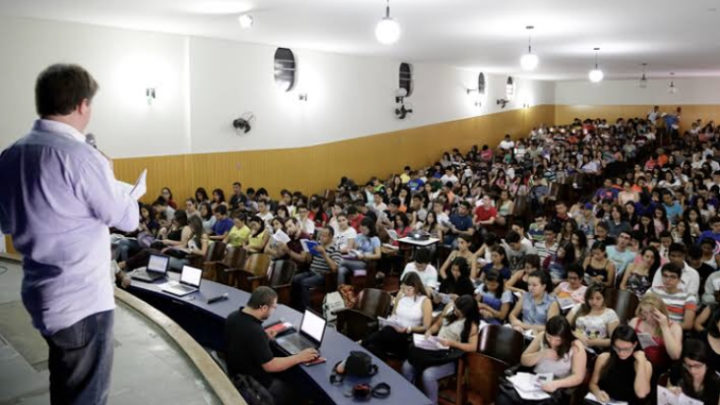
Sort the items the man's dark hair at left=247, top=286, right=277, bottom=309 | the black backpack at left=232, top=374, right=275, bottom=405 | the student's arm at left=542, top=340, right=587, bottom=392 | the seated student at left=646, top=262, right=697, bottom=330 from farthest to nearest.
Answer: the seated student at left=646, top=262, right=697, bottom=330
the man's dark hair at left=247, top=286, right=277, bottom=309
the student's arm at left=542, top=340, right=587, bottom=392
the black backpack at left=232, top=374, right=275, bottom=405

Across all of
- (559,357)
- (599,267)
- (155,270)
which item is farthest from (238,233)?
(559,357)

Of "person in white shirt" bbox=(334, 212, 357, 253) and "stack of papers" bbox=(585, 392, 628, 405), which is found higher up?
"person in white shirt" bbox=(334, 212, 357, 253)

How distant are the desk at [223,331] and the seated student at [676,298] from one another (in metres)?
Answer: 2.91

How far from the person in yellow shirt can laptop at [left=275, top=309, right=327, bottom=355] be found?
3725mm

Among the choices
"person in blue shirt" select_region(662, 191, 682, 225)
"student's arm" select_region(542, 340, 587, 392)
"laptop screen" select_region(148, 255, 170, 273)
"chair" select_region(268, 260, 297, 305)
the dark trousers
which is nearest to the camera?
the dark trousers

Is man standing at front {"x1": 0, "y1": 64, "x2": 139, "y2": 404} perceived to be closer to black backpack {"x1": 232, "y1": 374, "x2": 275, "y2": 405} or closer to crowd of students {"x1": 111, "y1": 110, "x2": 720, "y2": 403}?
black backpack {"x1": 232, "y1": 374, "x2": 275, "y2": 405}

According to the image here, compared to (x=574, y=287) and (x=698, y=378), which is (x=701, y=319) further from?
(x=698, y=378)

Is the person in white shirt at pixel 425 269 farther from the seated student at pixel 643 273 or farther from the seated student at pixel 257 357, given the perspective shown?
the seated student at pixel 257 357

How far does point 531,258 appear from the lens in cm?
605

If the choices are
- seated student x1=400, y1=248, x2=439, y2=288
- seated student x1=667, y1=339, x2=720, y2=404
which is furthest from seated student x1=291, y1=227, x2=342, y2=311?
seated student x1=667, y1=339, x2=720, y2=404

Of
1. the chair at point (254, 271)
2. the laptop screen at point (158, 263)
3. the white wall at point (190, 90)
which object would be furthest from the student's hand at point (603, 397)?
the white wall at point (190, 90)

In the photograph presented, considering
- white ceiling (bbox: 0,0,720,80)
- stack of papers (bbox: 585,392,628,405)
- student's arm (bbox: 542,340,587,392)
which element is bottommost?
stack of papers (bbox: 585,392,628,405)

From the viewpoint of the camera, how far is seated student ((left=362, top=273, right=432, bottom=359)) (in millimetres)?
5156

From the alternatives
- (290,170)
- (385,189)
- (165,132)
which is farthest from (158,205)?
(385,189)
